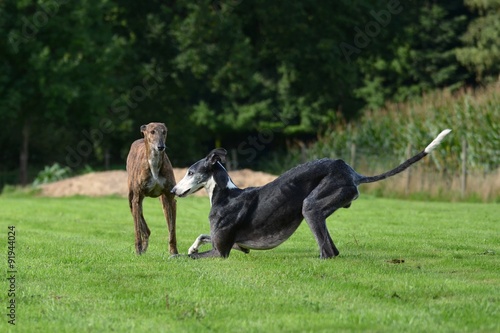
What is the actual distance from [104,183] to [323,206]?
19988 mm

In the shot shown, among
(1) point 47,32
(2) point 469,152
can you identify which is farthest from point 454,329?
(1) point 47,32

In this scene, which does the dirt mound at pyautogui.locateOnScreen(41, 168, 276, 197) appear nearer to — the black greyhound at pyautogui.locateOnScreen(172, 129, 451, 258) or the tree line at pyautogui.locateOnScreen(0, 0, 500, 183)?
the tree line at pyautogui.locateOnScreen(0, 0, 500, 183)

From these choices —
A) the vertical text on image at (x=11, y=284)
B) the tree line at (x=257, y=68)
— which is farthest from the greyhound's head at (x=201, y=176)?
the tree line at (x=257, y=68)

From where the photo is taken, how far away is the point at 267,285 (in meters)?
9.01

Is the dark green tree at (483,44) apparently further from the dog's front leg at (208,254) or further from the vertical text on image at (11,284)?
the dog's front leg at (208,254)

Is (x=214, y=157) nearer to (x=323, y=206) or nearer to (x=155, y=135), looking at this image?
(x=155, y=135)

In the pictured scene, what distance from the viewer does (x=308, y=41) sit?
48219 mm

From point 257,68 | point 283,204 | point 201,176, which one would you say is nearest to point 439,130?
point 201,176

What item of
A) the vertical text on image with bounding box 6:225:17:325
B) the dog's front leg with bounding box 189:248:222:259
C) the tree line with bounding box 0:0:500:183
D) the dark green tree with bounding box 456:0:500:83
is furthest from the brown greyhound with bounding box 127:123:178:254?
the dark green tree with bounding box 456:0:500:83

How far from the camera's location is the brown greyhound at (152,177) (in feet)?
39.5

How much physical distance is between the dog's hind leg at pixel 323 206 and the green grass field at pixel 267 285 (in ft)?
0.78

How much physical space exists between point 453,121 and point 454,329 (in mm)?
23249

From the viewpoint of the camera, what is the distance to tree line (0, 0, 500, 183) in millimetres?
44906

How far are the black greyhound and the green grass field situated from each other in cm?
26
